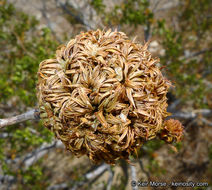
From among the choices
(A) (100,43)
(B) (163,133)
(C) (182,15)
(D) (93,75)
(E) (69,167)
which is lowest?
(E) (69,167)

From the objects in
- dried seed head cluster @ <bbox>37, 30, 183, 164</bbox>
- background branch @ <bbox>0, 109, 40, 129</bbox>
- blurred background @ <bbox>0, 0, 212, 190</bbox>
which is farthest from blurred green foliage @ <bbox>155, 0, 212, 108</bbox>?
background branch @ <bbox>0, 109, 40, 129</bbox>

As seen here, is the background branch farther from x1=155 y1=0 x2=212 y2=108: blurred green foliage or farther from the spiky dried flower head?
x1=155 y1=0 x2=212 y2=108: blurred green foliage

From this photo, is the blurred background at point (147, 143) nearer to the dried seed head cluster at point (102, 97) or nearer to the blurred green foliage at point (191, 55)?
the blurred green foliage at point (191, 55)

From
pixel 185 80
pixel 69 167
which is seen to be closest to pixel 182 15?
pixel 185 80

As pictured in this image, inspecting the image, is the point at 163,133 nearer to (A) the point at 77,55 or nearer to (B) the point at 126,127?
(B) the point at 126,127

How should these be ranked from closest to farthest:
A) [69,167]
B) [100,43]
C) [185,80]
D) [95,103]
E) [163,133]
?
1. [95,103]
2. [100,43]
3. [163,133]
4. [185,80]
5. [69,167]

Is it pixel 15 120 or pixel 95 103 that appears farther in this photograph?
pixel 15 120
